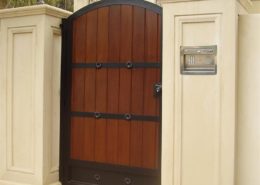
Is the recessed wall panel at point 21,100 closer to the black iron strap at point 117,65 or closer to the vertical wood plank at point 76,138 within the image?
the vertical wood plank at point 76,138

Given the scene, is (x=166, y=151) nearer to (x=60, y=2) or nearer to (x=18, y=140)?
(x=18, y=140)

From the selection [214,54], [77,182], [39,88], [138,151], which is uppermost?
[214,54]

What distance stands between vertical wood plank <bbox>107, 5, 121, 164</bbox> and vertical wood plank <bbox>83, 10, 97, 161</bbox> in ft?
0.58

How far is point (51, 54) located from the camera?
4.07 m

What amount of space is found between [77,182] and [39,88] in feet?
3.33

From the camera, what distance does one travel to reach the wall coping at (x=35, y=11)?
13.0 feet

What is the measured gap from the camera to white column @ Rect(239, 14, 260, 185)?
3.19 metres

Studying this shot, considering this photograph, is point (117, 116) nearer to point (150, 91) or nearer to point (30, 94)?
point (150, 91)

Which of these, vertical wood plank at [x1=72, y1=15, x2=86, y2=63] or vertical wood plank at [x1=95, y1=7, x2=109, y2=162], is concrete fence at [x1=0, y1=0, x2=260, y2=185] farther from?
vertical wood plank at [x1=72, y1=15, x2=86, y2=63]

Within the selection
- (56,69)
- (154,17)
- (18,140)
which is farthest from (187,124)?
(18,140)

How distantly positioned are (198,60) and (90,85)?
1.22 m

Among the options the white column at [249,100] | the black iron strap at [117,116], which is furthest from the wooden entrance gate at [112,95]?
the white column at [249,100]

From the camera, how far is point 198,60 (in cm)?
323

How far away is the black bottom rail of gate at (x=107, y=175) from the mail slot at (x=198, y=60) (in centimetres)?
102
